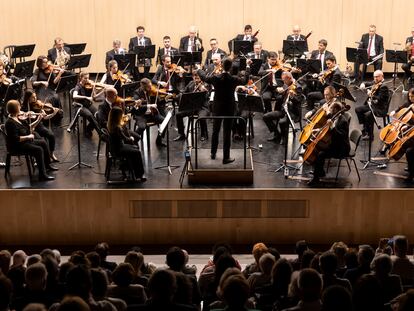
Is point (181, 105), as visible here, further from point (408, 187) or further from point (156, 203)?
point (408, 187)

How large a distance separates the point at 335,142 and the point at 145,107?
3271mm

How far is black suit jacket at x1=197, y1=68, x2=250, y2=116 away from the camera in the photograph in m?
10.1

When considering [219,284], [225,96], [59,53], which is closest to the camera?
[219,284]

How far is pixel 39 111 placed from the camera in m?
10.7

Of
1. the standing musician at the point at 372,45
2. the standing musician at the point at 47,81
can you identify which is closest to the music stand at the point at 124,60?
the standing musician at the point at 47,81

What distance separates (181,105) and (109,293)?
4547 mm

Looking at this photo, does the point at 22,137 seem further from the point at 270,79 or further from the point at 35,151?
the point at 270,79

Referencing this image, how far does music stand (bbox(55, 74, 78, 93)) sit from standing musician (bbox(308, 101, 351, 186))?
14.3 feet

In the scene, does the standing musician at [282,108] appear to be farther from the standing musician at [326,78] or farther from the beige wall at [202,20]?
the beige wall at [202,20]

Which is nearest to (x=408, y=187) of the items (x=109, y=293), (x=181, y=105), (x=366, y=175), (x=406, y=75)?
(x=366, y=175)

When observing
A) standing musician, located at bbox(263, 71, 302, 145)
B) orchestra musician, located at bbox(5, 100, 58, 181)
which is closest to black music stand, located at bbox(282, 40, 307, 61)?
standing musician, located at bbox(263, 71, 302, 145)

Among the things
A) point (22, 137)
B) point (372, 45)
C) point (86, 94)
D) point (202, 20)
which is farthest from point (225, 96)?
point (202, 20)

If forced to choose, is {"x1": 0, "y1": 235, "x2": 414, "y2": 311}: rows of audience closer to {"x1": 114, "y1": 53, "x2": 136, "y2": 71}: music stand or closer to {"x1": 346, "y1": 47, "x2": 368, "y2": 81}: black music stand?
{"x1": 114, "y1": 53, "x2": 136, "y2": 71}: music stand

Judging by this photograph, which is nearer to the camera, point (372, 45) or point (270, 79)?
point (270, 79)
